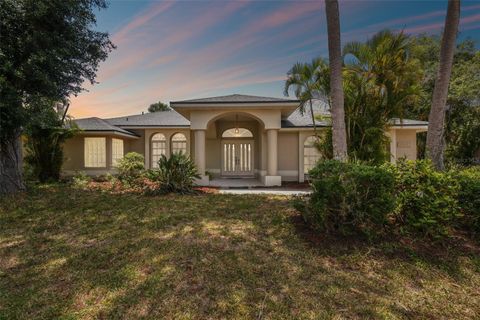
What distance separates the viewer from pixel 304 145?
13.7m

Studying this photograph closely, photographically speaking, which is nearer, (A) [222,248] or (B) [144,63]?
(A) [222,248]

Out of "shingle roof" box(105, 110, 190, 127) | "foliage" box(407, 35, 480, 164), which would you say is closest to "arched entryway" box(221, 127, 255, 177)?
"shingle roof" box(105, 110, 190, 127)

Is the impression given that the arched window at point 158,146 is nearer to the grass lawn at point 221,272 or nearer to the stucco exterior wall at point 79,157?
the stucco exterior wall at point 79,157

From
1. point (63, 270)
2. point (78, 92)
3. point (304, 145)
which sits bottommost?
point (63, 270)

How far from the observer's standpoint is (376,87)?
328 inches

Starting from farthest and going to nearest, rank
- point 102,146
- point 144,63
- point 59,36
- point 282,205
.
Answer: point 102,146, point 144,63, point 59,36, point 282,205

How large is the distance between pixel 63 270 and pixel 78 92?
8.35m

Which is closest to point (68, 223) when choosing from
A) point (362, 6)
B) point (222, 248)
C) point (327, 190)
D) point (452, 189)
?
point (222, 248)

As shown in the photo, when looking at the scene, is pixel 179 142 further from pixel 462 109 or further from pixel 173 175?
pixel 462 109

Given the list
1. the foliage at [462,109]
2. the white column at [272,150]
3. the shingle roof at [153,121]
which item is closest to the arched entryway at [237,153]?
the shingle roof at [153,121]

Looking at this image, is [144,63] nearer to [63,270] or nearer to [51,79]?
[51,79]

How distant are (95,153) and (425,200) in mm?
16251

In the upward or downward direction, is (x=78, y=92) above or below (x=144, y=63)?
below

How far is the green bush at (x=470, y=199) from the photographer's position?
4.46 meters
